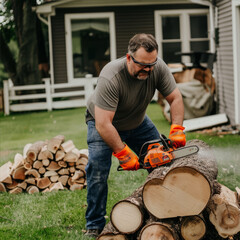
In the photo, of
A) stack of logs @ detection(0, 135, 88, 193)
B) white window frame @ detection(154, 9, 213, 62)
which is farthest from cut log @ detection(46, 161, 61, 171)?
white window frame @ detection(154, 9, 213, 62)

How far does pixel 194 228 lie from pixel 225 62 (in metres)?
7.39

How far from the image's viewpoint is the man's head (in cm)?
353

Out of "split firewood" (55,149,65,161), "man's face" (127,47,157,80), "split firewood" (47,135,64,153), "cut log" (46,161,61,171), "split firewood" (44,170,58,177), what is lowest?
"split firewood" (44,170,58,177)

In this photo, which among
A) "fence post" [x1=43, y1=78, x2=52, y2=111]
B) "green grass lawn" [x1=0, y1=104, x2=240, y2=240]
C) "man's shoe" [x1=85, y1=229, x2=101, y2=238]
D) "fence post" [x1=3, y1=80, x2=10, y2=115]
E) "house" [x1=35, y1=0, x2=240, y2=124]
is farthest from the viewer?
"house" [x1=35, y1=0, x2=240, y2=124]

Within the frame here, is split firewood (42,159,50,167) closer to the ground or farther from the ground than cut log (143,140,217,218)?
closer to the ground

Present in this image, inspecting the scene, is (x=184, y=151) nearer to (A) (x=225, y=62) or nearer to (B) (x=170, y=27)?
(A) (x=225, y=62)

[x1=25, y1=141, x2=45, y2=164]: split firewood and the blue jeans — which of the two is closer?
the blue jeans

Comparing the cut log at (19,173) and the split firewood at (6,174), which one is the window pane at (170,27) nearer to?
the split firewood at (6,174)

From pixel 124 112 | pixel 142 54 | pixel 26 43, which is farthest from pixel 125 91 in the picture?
pixel 26 43

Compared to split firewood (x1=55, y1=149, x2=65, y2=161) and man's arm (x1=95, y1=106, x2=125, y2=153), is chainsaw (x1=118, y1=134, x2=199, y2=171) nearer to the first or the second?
man's arm (x1=95, y1=106, x2=125, y2=153)

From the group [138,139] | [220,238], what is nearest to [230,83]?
[138,139]

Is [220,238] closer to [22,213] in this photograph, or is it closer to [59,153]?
[22,213]

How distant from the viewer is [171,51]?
651 inches

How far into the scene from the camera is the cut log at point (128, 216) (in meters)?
3.64
